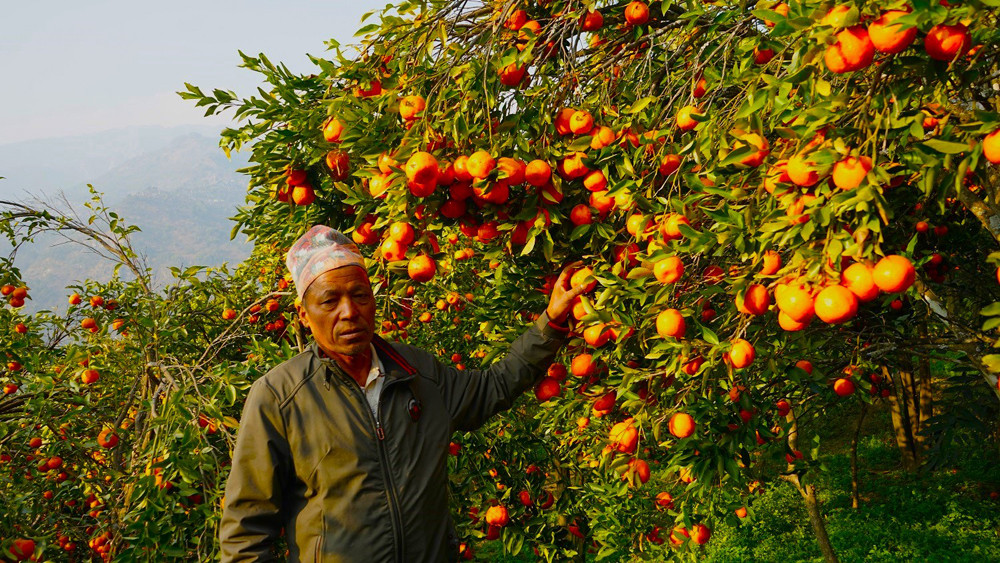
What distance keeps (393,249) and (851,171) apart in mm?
1200

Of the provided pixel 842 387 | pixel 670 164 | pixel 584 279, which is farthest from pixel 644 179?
pixel 842 387

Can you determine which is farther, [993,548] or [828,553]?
[993,548]

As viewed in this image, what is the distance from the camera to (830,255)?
1.28 meters

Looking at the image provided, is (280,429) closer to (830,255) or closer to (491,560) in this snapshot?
(830,255)

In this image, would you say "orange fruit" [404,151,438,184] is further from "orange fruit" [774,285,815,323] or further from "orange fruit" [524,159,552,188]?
"orange fruit" [774,285,815,323]

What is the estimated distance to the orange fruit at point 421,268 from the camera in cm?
192

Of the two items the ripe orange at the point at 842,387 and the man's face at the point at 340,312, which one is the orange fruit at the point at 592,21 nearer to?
the man's face at the point at 340,312

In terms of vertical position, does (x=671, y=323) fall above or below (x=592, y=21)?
below

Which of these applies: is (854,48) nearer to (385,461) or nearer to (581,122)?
(581,122)

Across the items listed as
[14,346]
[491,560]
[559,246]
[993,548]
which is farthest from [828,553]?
[14,346]

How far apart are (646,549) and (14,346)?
3.59m

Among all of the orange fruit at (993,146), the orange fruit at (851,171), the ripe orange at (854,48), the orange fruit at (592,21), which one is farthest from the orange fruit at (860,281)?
the orange fruit at (592,21)

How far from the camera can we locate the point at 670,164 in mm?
2010

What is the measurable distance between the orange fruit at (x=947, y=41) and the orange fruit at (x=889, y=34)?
41mm
